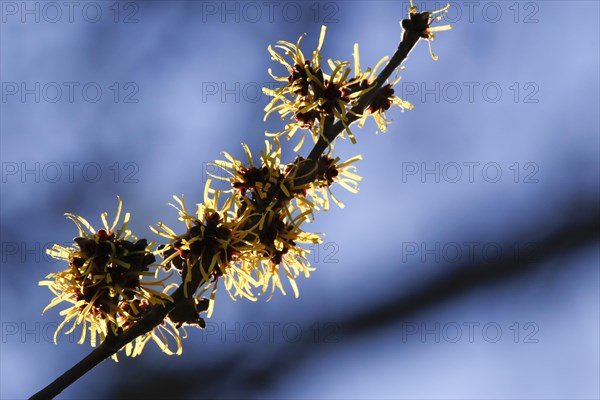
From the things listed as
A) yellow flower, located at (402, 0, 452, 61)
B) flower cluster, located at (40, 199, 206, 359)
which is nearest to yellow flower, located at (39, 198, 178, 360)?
flower cluster, located at (40, 199, 206, 359)

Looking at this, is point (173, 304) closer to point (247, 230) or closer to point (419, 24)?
point (247, 230)

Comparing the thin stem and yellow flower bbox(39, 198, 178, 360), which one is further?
yellow flower bbox(39, 198, 178, 360)

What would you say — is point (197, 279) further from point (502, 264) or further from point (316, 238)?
point (502, 264)

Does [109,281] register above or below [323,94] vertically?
below

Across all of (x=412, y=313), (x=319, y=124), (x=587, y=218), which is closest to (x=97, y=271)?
(x=319, y=124)

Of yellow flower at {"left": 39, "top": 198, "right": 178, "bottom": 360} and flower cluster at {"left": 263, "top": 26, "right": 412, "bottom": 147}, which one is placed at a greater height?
flower cluster at {"left": 263, "top": 26, "right": 412, "bottom": 147}

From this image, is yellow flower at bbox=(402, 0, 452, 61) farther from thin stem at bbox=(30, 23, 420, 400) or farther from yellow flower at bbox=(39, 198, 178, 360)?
yellow flower at bbox=(39, 198, 178, 360)

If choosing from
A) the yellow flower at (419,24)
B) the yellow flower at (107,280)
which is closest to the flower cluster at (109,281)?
the yellow flower at (107,280)

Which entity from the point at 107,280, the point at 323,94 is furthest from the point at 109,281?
the point at 323,94
